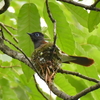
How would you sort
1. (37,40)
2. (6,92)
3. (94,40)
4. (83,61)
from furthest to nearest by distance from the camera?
(37,40), (94,40), (83,61), (6,92)

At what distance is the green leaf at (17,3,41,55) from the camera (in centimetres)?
299

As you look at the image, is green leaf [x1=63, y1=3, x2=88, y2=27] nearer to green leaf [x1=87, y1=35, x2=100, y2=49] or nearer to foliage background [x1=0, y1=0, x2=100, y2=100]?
foliage background [x1=0, y1=0, x2=100, y2=100]

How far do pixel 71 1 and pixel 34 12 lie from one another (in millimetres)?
543

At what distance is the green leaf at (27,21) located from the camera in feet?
9.80

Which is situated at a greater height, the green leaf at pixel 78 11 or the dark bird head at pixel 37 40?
the green leaf at pixel 78 11

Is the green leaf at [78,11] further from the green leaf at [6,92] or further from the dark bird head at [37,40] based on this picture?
the green leaf at [6,92]

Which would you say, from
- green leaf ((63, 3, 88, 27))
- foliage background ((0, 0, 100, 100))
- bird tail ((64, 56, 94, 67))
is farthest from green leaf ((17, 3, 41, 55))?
bird tail ((64, 56, 94, 67))

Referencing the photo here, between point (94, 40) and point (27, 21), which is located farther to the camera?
point (94, 40)

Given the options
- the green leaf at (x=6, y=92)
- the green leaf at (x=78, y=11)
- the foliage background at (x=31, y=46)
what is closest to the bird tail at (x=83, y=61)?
the foliage background at (x=31, y=46)

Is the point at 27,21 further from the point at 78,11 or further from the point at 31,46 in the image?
the point at 78,11

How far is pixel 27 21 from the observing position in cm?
303

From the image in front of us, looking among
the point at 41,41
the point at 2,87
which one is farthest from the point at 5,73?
the point at 41,41

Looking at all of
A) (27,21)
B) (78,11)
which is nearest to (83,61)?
(78,11)

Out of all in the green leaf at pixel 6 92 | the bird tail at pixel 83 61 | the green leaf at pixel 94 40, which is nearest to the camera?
the green leaf at pixel 6 92
